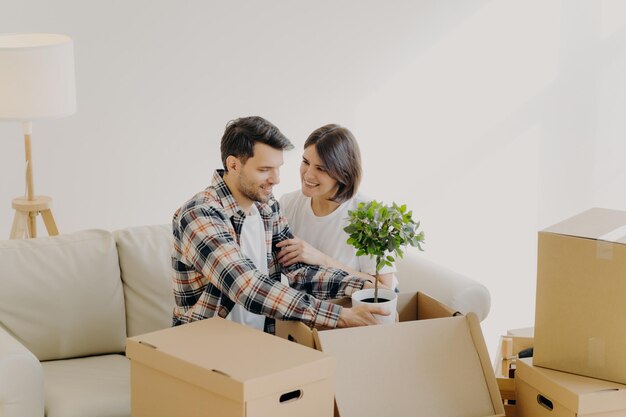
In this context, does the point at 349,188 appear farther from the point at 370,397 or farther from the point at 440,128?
the point at 440,128

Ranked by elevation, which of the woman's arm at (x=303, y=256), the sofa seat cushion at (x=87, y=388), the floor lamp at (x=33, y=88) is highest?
the floor lamp at (x=33, y=88)

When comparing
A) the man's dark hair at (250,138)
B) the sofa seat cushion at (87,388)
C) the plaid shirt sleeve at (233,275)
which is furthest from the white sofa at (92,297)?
the man's dark hair at (250,138)

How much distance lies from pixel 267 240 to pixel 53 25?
1752 millimetres

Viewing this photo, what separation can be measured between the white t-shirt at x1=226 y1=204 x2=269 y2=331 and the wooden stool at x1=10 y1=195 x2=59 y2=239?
116 cm

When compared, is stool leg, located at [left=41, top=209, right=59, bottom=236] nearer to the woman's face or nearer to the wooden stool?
the wooden stool

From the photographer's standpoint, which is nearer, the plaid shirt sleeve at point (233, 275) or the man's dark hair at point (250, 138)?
the plaid shirt sleeve at point (233, 275)

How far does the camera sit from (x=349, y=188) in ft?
9.68

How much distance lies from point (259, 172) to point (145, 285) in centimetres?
75

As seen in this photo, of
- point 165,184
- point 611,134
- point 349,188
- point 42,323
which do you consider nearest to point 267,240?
point 349,188

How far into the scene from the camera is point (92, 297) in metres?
2.96

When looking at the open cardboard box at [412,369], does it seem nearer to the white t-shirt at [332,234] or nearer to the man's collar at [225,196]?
the man's collar at [225,196]

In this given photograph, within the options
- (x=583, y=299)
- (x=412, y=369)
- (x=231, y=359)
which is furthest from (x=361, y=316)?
(x=583, y=299)

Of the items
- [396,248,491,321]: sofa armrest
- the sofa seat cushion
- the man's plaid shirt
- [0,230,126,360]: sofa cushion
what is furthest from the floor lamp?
[396,248,491,321]: sofa armrest

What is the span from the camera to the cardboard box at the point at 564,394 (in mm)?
2062
